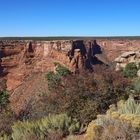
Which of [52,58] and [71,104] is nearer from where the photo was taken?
[71,104]

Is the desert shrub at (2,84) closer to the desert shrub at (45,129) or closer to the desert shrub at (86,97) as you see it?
the desert shrub at (86,97)

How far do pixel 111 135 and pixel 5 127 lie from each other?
7662mm

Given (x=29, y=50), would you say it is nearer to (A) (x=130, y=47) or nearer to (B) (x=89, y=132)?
(A) (x=130, y=47)

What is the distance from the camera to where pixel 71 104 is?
797 inches

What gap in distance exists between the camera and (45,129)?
13.9m

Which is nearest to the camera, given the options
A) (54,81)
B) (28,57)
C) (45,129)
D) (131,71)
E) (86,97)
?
(45,129)

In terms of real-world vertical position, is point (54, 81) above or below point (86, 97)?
below

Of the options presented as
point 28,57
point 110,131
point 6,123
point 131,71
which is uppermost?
point 110,131

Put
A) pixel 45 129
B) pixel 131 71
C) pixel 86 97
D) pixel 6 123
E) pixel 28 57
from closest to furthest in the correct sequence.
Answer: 1. pixel 45 129
2. pixel 6 123
3. pixel 86 97
4. pixel 131 71
5. pixel 28 57

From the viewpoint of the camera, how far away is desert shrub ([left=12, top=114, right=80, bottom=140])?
13234 mm

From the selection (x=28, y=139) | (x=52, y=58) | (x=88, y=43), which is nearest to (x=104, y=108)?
(x=28, y=139)

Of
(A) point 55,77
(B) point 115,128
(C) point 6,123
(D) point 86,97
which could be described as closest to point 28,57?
(A) point 55,77

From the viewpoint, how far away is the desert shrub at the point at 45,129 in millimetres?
13234

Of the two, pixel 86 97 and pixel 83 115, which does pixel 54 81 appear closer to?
pixel 86 97
